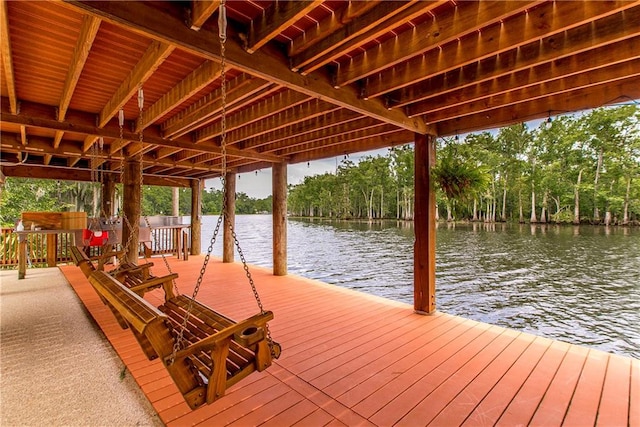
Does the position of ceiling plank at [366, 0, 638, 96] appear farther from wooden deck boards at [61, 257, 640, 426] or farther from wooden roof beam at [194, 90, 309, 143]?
wooden deck boards at [61, 257, 640, 426]

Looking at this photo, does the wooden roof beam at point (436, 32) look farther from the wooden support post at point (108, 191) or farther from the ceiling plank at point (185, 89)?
the wooden support post at point (108, 191)

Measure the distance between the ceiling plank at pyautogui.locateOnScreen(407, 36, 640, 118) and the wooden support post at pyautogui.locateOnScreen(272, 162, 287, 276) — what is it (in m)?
3.71

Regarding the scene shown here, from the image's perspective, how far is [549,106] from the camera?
10.3ft

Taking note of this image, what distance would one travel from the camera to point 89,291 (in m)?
5.07

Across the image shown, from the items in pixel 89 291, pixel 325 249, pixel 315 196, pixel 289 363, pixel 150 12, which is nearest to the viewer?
pixel 150 12

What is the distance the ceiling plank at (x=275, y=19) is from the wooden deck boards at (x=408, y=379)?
2575 mm

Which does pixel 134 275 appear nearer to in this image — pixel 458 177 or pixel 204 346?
pixel 204 346

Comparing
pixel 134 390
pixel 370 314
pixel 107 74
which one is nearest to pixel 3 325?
pixel 134 390

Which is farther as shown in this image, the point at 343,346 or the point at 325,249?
the point at 325,249

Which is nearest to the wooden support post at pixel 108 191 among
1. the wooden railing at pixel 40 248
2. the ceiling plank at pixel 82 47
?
the wooden railing at pixel 40 248

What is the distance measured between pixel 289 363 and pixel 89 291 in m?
4.37

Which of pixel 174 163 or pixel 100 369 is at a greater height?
pixel 174 163

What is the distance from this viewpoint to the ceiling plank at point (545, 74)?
216 cm

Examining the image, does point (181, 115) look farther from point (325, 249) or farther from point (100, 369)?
point (325, 249)
